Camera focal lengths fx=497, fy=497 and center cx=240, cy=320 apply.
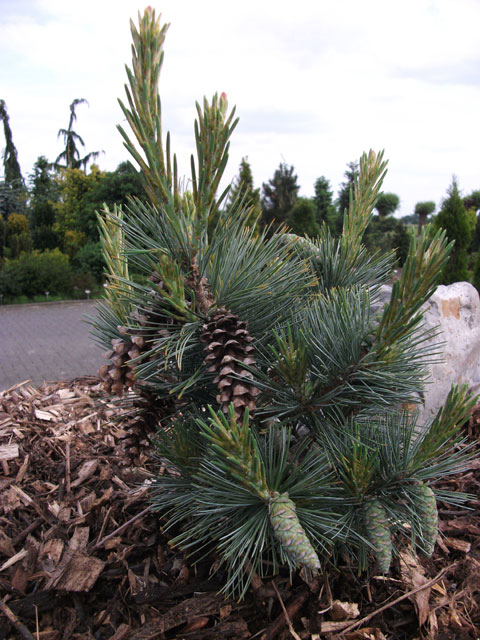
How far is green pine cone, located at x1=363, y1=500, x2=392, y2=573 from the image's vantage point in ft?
5.12

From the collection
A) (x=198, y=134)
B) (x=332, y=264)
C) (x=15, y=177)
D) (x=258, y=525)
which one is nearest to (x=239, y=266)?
(x=198, y=134)

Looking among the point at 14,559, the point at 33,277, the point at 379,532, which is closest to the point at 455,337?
the point at 379,532

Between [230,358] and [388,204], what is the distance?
26.3 metres

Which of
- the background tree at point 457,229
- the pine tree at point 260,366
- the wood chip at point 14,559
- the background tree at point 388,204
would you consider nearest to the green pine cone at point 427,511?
the pine tree at point 260,366

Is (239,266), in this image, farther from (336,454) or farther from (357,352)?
(336,454)

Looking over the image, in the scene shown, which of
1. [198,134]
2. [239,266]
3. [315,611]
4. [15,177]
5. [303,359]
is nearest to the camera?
[198,134]

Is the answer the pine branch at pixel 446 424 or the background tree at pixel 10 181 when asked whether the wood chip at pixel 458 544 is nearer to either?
the pine branch at pixel 446 424

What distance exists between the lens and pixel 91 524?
102 inches

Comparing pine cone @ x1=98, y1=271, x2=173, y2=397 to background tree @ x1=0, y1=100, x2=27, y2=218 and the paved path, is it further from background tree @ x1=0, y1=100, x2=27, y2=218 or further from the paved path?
background tree @ x1=0, y1=100, x2=27, y2=218

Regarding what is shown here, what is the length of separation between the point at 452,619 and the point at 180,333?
5.41ft

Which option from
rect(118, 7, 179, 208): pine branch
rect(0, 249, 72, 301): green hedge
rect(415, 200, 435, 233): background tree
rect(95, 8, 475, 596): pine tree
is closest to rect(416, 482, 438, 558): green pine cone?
rect(95, 8, 475, 596): pine tree

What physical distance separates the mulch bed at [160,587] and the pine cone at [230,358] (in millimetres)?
642

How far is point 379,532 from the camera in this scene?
158 centimetres

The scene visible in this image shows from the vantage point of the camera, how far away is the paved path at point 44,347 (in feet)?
21.1
